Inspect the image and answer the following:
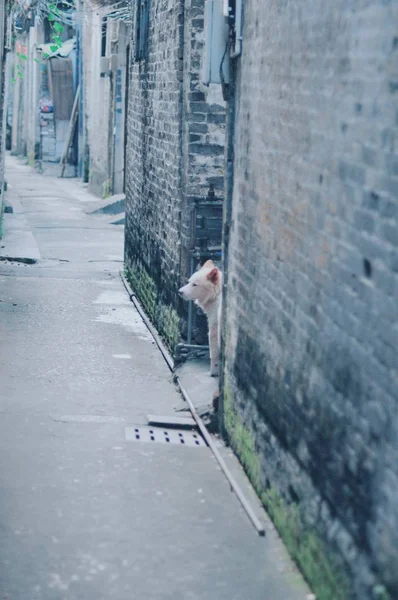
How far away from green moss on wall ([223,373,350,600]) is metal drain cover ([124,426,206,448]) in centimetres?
52

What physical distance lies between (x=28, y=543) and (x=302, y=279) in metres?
2.07

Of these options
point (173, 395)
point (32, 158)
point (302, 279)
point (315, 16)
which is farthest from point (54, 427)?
point (32, 158)

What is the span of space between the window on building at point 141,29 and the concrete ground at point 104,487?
3.29m

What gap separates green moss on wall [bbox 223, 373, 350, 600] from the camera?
464 centimetres

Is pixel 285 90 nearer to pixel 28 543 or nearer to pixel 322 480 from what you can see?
pixel 322 480

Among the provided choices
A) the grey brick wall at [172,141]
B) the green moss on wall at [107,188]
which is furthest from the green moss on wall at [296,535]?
the green moss on wall at [107,188]

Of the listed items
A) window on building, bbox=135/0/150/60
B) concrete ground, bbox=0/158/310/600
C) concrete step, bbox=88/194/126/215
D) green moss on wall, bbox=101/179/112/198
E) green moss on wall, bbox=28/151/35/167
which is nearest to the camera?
concrete ground, bbox=0/158/310/600

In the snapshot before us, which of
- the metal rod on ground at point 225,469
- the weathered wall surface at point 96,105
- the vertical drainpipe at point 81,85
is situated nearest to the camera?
the metal rod on ground at point 225,469

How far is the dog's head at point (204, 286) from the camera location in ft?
28.0

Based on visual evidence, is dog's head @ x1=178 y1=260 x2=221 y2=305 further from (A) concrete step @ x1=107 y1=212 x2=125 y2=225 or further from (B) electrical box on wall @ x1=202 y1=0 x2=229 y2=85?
(A) concrete step @ x1=107 y1=212 x2=125 y2=225

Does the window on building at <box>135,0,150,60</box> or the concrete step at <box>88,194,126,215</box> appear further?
the concrete step at <box>88,194,126,215</box>

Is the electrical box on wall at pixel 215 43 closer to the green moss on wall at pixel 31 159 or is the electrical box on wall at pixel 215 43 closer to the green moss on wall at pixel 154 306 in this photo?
the green moss on wall at pixel 154 306

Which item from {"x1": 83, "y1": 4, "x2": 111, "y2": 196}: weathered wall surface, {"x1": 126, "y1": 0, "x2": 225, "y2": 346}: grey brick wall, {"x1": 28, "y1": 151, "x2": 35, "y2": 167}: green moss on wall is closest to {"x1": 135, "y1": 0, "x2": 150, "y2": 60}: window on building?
{"x1": 126, "y1": 0, "x2": 225, "y2": 346}: grey brick wall

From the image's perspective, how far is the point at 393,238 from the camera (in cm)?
390
